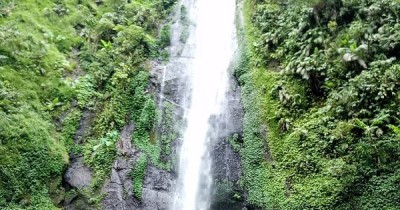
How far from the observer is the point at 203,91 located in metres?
13.9

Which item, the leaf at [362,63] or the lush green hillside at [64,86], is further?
the lush green hillside at [64,86]

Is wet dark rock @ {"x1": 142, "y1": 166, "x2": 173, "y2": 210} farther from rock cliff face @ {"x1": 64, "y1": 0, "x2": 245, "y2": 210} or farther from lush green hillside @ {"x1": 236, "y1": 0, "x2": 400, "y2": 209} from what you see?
lush green hillside @ {"x1": 236, "y1": 0, "x2": 400, "y2": 209}

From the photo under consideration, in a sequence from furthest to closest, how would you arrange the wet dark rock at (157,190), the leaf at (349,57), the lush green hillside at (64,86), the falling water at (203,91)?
the falling water at (203,91), the wet dark rock at (157,190), the lush green hillside at (64,86), the leaf at (349,57)

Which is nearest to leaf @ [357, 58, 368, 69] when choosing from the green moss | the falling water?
the falling water

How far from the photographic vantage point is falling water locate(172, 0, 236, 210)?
1118 cm

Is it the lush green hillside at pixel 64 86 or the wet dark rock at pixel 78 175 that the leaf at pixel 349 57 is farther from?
the wet dark rock at pixel 78 175

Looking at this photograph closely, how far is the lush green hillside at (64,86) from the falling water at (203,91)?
4.01 feet

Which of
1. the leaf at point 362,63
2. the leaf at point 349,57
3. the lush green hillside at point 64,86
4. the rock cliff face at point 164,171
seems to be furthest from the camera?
the rock cliff face at point 164,171

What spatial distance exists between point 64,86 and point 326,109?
27.2 feet

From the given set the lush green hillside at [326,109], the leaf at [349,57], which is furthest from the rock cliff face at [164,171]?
the leaf at [349,57]

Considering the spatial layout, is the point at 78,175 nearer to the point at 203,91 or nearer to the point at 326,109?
the point at 203,91

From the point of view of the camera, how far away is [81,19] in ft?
52.3

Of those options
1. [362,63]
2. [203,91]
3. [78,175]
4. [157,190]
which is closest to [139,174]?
[157,190]

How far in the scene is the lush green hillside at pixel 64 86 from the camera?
1034cm
